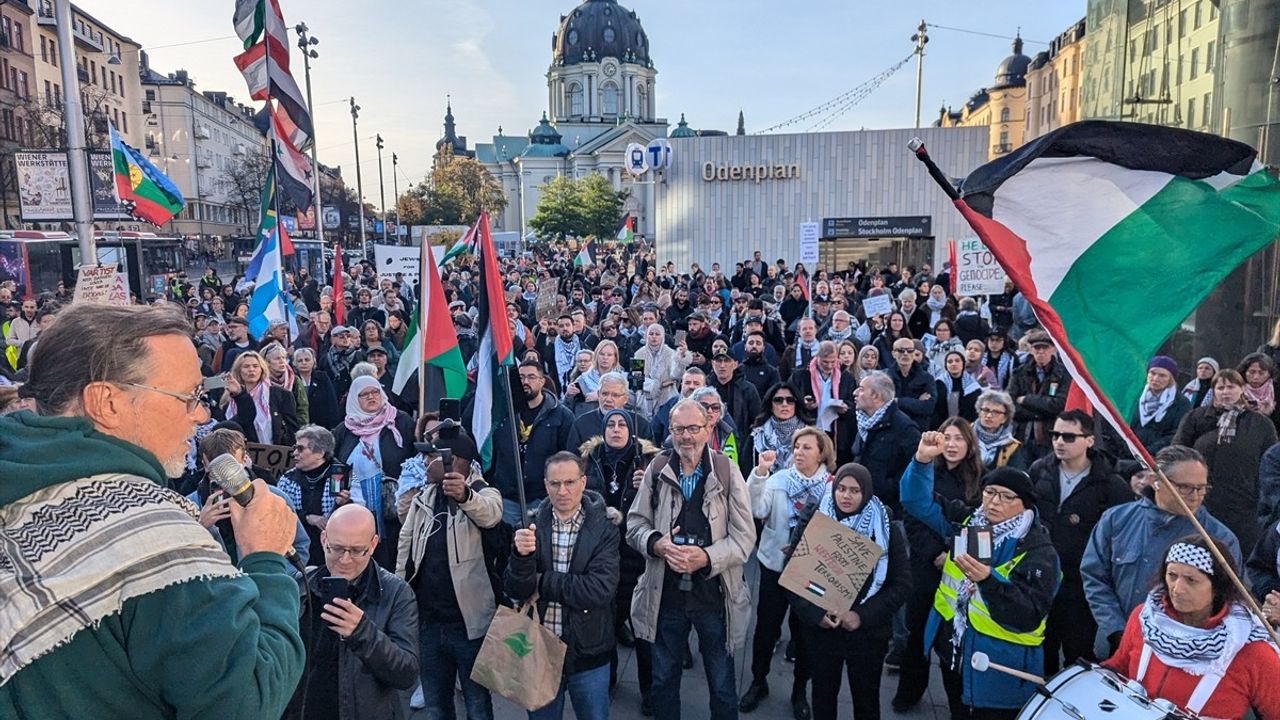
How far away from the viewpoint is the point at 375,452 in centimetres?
579

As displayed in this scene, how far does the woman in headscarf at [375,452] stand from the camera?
5.46 m

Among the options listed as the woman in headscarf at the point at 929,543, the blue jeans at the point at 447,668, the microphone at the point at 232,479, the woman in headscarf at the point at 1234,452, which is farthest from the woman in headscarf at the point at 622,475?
the woman in headscarf at the point at 1234,452

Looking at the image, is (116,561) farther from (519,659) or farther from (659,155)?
(659,155)

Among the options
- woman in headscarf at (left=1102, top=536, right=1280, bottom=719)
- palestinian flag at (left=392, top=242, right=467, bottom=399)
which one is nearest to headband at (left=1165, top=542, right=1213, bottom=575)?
woman in headscarf at (left=1102, top=536, right=1280, bottom=719)

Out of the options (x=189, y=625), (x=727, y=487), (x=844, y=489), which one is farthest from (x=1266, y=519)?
(x=189, y=625)

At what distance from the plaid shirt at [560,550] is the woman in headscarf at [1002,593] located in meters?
1.93

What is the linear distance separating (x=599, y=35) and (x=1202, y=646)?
127m

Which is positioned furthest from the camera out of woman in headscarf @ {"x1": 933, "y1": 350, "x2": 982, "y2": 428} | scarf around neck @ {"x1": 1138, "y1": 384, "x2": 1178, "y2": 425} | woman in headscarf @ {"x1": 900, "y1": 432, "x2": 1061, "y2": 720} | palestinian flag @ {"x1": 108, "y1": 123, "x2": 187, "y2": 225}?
palestinian flag @ {"x1": 108, "y1": 123, "x2": 187, "y2": 225}

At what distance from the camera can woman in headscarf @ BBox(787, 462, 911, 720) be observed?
14.0 feet

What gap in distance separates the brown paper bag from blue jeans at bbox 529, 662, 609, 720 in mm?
183

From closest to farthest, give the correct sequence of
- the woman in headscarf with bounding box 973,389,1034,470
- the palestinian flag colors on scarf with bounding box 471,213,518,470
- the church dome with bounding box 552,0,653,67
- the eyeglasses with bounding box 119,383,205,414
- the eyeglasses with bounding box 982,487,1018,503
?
the eyeglasses with bounding box 119,383,205,414, the eyeglasses with bounding box 982,487,1018,503, the palestinian flag colors on scarf with bounding box 471,213,518,470, the woman in headscarf with bounding box 973,389,1034,470, the church dome with bounding box 552,0,653,67

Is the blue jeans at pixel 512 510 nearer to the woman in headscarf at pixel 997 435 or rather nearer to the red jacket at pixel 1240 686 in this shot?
the woman in headscarf at pixel 997 435

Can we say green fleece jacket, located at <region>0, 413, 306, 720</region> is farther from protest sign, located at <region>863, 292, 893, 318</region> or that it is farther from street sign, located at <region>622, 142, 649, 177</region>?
street sign, located at <region>622, 142, 649, 177</region>

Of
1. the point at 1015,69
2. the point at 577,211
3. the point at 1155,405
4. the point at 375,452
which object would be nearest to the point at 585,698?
the point at 375,452
